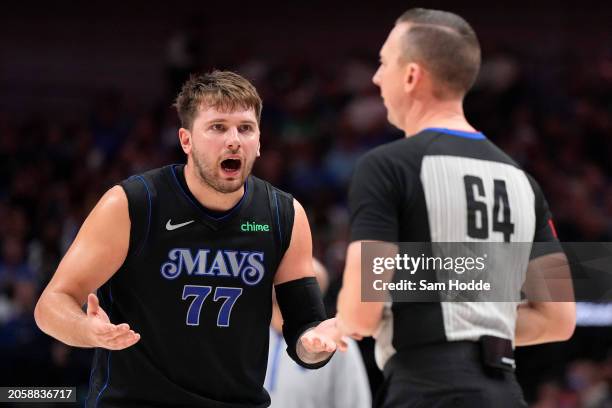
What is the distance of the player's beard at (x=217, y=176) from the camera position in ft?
13.9

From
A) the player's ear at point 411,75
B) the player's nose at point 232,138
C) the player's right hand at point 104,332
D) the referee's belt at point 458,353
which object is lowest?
the referee's belt at point 458,353

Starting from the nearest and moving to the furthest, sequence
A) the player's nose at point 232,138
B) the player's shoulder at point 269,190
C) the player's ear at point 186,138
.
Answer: the player's nose at point 232,138, the player's ear at point 186,138, the player's shoulder at point 269,190

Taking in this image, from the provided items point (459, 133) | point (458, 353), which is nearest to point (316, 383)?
point (458, 353)

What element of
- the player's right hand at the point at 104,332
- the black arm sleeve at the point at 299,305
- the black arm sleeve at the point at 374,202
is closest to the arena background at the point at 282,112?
the black arm sleeve at the point at 299,305

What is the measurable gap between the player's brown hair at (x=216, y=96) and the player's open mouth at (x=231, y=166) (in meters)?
0.23

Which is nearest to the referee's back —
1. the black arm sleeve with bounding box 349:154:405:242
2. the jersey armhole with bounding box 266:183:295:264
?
the black arm sleeve with bounding box 349:154:405:242

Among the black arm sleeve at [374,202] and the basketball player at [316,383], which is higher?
the black arm sleeve at [374,202]

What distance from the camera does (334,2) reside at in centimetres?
1534

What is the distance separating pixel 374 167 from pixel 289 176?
799 centimetres

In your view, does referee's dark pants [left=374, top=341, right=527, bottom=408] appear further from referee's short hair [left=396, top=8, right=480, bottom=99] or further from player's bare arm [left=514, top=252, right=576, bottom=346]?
referee's short hair [left=396, top=8, right=480, bottom=99]

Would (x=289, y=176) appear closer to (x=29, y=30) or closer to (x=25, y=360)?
(x=25, y=360)

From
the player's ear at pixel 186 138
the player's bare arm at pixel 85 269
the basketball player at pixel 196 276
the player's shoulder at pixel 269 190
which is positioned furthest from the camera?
the player's shoulder at pixel 269 190

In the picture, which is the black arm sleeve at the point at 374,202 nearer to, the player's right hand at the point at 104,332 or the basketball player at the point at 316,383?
the player's right hand at the point at 104,332

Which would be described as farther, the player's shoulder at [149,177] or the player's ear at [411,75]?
the player's shoulder at [149,177]
